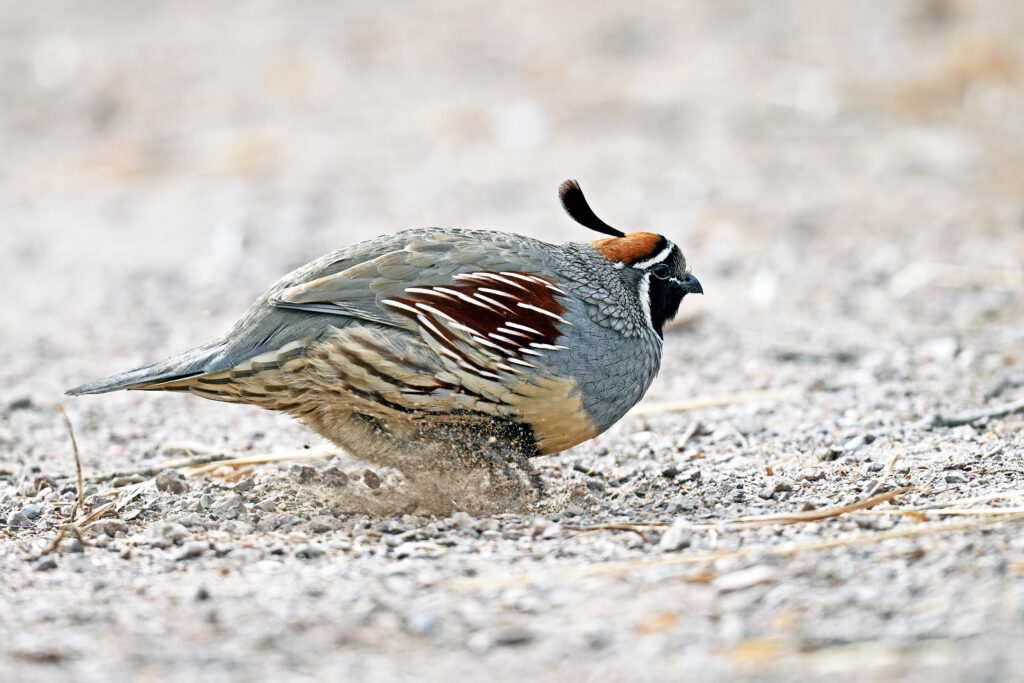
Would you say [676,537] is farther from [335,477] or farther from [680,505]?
[335,477]

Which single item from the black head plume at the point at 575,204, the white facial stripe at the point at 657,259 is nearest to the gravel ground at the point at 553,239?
the white facial stripe at the point at 657,259

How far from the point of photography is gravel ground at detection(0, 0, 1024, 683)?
12.0ft

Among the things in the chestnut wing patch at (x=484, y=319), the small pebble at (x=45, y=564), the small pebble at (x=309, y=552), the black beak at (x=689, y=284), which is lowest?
the small pebble at (x=45, y=564)

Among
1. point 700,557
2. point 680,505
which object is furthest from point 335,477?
point 700,557

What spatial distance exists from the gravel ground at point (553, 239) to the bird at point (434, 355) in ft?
0.97

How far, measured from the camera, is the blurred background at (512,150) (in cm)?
897

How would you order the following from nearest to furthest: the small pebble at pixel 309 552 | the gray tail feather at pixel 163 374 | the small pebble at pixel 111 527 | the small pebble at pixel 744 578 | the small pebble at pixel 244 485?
the small pebble at pixel 744 578 → the small pebble at pixel 309 552 → the small pebble at pixel 111 527 → the gray tail feather at pixel 163 374 → the small pebble at pixel 244 485

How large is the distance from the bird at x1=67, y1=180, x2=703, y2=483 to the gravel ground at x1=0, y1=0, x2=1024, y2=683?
0.30 meters

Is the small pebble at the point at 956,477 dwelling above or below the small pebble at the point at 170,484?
below

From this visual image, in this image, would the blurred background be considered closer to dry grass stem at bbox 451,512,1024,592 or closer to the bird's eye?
the bird's eye

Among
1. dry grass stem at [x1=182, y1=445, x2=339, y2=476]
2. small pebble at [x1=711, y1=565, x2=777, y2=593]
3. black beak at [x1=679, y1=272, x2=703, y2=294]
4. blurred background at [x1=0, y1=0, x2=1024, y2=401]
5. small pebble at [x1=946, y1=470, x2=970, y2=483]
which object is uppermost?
blurred background at [x1=0, y1=0, x2=1024, y2=401]

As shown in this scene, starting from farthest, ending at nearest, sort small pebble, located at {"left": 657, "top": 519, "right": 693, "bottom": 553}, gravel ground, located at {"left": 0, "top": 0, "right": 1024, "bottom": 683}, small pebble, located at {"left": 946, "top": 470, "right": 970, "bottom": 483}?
small pebble, located at {"left": 946, "top": 470, "right": 970, "bottom": 483} → small pebble, located at {"left": 657, "top": 519, "right": 693, "bottom": 553} → gravel ground, located at {"left": 0, "top": 0, "right": 1024, "bottom": 683}

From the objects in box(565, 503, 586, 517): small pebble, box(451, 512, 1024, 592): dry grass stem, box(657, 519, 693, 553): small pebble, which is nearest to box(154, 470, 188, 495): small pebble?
box(565, 503, 586, 517): small pebble

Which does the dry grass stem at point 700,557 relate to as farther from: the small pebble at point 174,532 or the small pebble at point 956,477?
the small pebble at point 174,532
